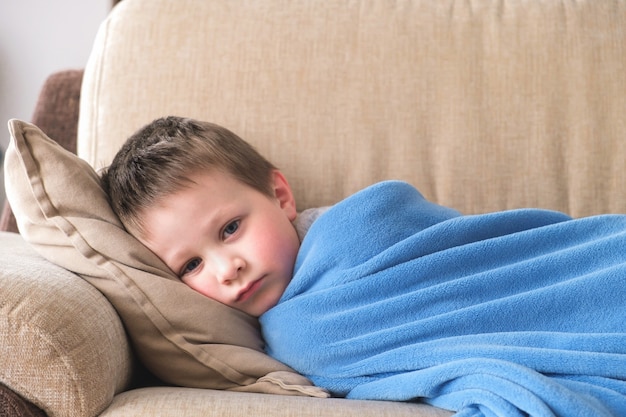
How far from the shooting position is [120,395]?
0.93 metres

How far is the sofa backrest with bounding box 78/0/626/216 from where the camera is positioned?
141cm

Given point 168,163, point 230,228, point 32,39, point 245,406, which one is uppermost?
point 32,39

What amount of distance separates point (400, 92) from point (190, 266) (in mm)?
554

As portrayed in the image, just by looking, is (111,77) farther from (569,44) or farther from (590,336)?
(590,336)

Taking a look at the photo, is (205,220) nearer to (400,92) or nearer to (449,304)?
(449,304)

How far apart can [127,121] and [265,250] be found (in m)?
0.48

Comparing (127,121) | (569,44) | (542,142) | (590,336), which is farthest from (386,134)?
(590,336)

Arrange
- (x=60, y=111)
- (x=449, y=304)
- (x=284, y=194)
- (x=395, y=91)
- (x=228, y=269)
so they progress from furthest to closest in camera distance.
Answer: (x=60, y=111)
(x=395, y=91)
(x=284, y=194)
(x=228, y=269)
(x=449, y=304)

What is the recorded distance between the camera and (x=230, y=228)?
1190mm

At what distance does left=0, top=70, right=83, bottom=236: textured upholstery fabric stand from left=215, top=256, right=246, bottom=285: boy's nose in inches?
27.1

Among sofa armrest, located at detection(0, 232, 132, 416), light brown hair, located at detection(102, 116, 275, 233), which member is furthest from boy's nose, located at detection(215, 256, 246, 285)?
sofa armrest, located at detection(0, 232, 132, 416)

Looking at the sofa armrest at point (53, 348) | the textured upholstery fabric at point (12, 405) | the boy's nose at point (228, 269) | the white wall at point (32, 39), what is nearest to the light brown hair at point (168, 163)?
the boy's nose at point (228, 269)

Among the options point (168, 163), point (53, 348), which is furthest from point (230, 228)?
point (53, 348)

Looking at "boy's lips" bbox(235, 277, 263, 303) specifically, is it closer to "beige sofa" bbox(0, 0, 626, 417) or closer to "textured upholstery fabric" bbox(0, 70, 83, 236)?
"beige sofa" bbox(0, 0, 626, 417)
